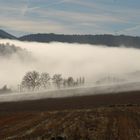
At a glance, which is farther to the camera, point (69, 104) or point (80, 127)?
point (69, 104)

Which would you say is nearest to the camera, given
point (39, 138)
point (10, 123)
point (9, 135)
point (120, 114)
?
point (39, 138)

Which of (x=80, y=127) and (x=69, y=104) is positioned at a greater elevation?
(x=80, y=127)

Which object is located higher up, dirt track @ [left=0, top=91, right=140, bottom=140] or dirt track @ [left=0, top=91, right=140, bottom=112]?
dirt track @ [left=0, top=91, right=140, bottom=140]

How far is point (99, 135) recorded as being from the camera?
45094 mm

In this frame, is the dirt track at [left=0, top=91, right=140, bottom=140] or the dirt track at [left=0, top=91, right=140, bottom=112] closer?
the dirt track at [left=0, top=91, right=140, bottom=140]

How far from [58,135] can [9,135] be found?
22.0ft

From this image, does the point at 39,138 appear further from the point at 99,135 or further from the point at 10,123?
the point at 10,123

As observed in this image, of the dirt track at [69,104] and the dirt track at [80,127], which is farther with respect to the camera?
the dirt track at [69,104]

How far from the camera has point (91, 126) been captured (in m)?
51.6

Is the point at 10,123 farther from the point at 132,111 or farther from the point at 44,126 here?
the point at 132,111

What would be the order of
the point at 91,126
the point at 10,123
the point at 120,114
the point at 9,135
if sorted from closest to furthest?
the point at 9,135 → the point at 91,126 → the point at 10,123 → the point at 120,114

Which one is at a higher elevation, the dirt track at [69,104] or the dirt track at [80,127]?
the dirt track at [80,127]

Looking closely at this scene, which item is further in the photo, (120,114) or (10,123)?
(120,114)

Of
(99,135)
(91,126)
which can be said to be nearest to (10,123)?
(91,126)
